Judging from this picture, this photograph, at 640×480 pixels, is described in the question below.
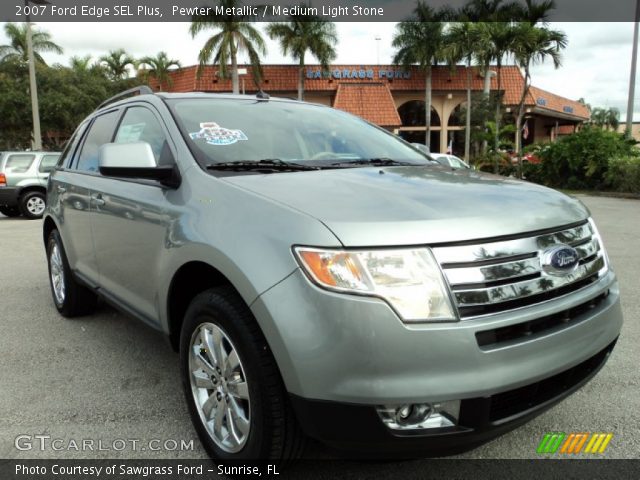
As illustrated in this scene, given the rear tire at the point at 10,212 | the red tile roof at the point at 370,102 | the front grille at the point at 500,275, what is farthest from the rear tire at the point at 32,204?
the red tile roof at the point at 370,102

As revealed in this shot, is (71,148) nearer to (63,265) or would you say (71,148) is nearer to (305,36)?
(63,265)

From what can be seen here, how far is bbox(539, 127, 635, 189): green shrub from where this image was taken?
61.7ft

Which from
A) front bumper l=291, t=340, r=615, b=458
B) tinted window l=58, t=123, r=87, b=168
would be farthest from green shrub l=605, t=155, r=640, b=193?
front bumper l=291, t=340, r=615, b=458

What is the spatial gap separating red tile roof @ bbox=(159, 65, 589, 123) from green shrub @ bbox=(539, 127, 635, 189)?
12.4m

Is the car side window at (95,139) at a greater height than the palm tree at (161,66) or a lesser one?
lesser

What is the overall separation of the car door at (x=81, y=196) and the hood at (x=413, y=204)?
177 cm

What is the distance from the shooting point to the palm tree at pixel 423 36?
103ft

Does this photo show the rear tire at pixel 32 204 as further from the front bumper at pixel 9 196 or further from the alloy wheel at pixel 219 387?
the alloy wheel at pixel 219 387

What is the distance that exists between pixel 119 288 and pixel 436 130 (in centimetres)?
3541

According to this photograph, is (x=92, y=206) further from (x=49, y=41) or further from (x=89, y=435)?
(x=49, y=41)

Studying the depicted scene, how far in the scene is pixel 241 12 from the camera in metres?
27.5

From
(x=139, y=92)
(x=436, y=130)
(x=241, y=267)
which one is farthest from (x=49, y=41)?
(x=241, y=267)

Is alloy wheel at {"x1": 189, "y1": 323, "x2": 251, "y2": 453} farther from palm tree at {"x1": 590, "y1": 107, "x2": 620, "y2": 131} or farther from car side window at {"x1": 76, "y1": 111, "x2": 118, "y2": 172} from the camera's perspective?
palm tree at {"x1": 590, "y1": 107, "x2": 620, "y2": 131}

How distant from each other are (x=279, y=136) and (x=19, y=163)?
11.9 metres
